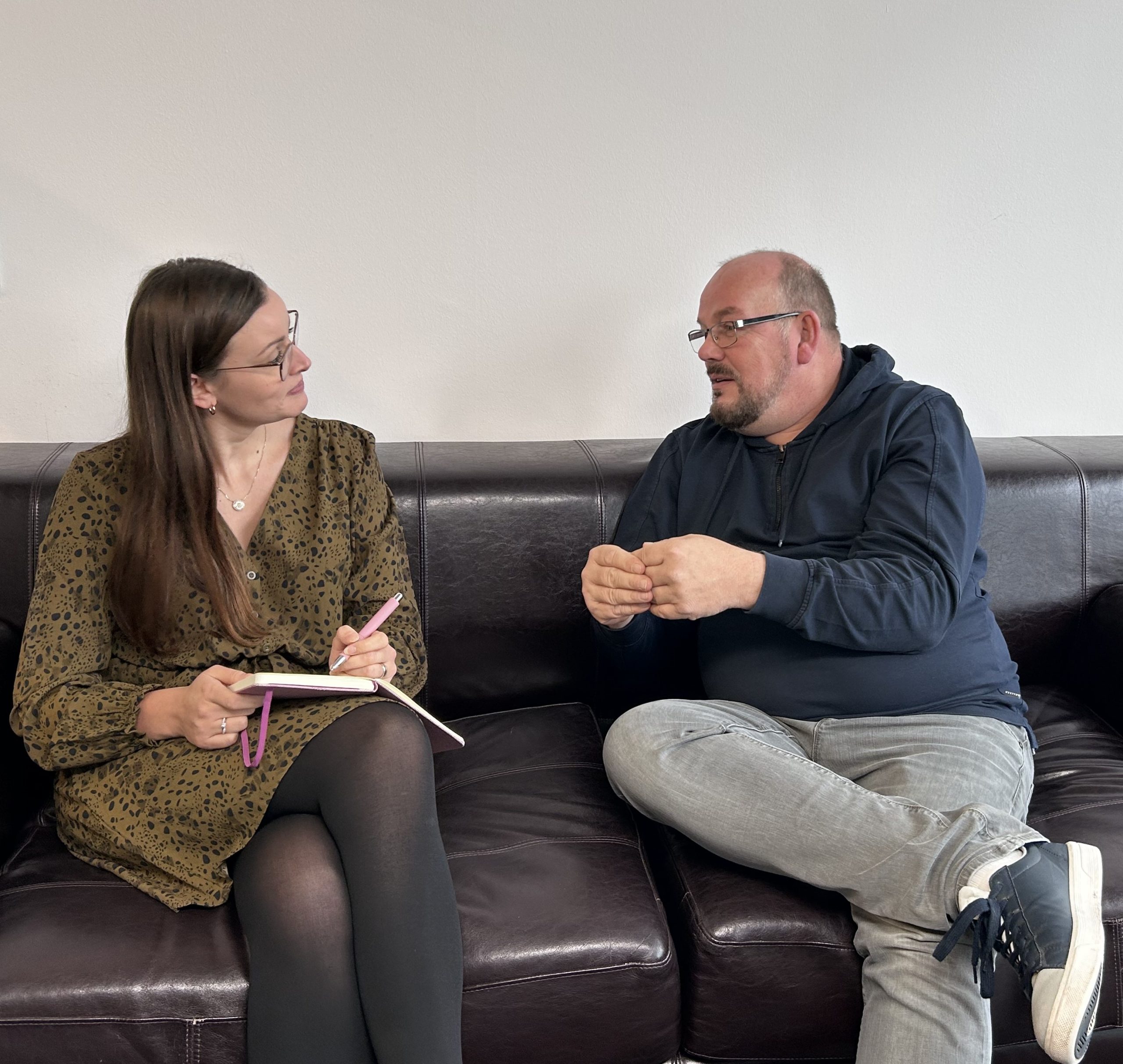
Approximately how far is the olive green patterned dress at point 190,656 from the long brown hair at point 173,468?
0.11 ft

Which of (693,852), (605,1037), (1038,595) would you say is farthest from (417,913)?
(1038,595)

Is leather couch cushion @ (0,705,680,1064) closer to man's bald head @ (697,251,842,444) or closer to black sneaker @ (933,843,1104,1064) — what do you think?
black sneaker @ (933,843,1104,1064)

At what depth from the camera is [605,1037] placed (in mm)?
1462

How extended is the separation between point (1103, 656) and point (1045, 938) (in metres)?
0.99

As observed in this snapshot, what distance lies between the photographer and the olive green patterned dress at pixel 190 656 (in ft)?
5.02

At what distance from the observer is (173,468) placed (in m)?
1.73

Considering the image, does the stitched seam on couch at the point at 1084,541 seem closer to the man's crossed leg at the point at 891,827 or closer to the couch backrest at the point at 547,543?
the couch backrest at the point at 547,543

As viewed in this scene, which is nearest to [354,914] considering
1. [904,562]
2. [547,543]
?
[547,543]

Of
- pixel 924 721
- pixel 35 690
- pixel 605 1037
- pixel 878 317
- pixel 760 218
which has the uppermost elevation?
pixel 760 218

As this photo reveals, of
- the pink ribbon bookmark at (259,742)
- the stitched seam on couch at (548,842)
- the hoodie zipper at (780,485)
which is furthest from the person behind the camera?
the hoodie zipper at (780,485)

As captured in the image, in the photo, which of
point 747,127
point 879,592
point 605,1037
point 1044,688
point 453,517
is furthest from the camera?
point 747,127

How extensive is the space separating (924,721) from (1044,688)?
0.62m

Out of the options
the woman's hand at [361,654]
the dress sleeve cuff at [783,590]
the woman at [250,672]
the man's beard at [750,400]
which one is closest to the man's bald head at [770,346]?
the man's beard at [750,400]

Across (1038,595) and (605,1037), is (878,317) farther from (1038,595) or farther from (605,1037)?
(605,1037)
